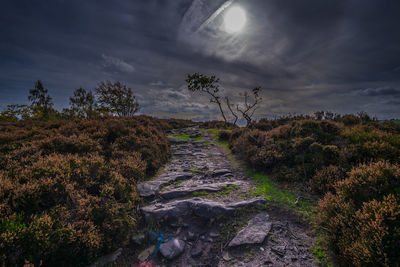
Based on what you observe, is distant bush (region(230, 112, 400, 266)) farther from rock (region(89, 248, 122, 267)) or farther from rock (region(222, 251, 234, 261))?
rock (region(89, 248, 122, 267))

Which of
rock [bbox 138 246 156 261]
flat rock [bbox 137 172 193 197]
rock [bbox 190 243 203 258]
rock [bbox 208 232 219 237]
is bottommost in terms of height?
rock [bbox 190 243 203 258]

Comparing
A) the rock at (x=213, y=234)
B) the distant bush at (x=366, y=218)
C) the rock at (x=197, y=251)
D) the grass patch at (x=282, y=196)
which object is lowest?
the rock at (x=197, y=251)

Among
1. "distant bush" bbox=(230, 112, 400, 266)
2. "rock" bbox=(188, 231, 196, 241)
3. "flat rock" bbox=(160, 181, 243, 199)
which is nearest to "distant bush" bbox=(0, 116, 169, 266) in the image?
"flat rock" bbox=(160, 181, 243, 199)

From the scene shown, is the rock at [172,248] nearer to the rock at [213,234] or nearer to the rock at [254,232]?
the rock at [213,234]

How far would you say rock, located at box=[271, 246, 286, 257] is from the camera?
11.6 ft

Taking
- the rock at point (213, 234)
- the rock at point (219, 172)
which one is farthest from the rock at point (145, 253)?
the rock at point (219, 172)

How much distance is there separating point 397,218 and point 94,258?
572 centimetres

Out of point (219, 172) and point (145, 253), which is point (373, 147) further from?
point (145, 253)

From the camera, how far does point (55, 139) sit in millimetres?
6723

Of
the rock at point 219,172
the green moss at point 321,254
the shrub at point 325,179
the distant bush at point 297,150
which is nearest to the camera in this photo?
the green moss at point 321,254

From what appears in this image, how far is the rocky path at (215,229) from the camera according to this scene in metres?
3.66

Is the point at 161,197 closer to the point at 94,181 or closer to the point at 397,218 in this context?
the point at 94,181

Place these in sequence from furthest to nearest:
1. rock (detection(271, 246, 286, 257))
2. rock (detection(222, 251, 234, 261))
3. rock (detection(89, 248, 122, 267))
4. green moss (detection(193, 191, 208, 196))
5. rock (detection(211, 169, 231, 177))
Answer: rock (detection(211, 169, 231, 177)) → green moss (detection(193, 191, 208, 196)) → rock (detection(222, 251, 234, 261)) → rock (detection(271, 246, 286, 257)) → rock (detection(89, 248, 122, 267))

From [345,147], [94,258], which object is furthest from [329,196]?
[94,258]
